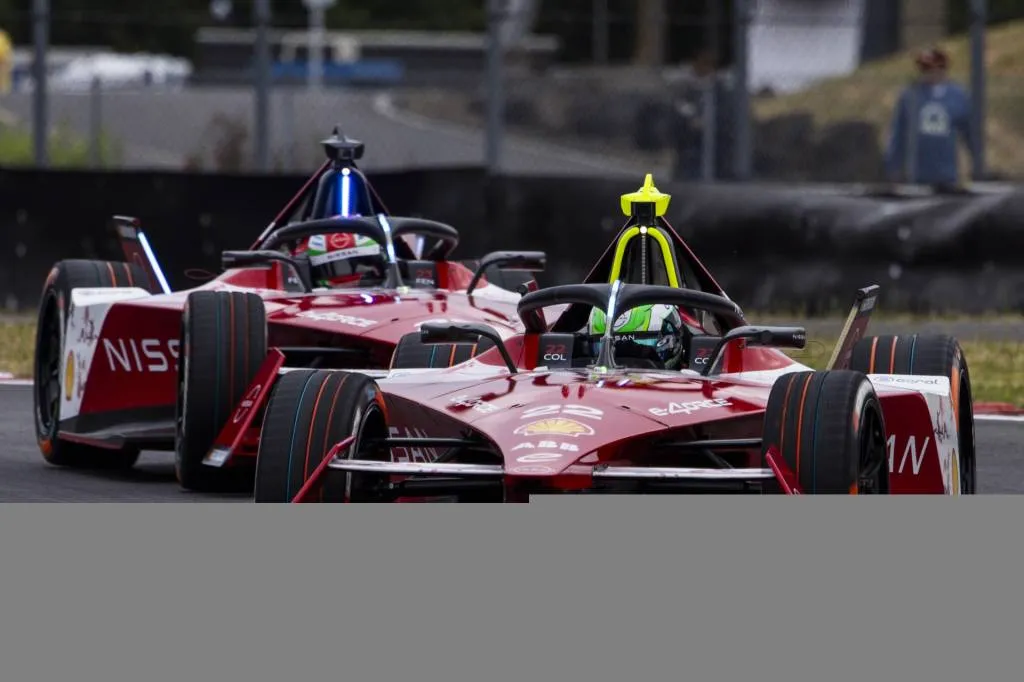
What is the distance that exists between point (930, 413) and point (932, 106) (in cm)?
1029

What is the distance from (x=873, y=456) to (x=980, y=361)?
825 centimetres

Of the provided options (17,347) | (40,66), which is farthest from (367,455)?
(40,66)

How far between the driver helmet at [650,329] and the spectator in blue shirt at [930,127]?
9.65 meters

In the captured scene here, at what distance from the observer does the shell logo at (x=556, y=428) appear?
287 inches

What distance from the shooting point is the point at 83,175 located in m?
18.2

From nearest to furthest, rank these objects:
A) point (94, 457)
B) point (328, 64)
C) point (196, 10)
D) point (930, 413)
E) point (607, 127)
Answer: point (930, 413) < point (94, 457) < point (607, 127) < point (328, 64) < point (196, 10)

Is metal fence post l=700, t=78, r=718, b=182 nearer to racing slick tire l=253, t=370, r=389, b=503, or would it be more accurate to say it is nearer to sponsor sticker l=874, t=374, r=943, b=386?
sponsor sticker l=874, t=374, r=943, b=386

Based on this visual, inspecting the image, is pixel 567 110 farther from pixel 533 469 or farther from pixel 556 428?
pixel 533 469

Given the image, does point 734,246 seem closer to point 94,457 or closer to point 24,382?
point 24,382

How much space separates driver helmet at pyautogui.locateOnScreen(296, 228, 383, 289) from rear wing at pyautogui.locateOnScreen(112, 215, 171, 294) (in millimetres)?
707

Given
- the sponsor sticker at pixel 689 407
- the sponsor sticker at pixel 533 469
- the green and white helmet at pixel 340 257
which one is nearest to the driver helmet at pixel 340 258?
the green and white helmet at pixel 340 257

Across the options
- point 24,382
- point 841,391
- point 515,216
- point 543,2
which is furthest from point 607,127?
point 543,2

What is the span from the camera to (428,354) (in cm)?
959

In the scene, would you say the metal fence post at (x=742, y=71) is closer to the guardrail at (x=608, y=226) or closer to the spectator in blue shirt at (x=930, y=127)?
the guardrail at (x=608, y=226)
